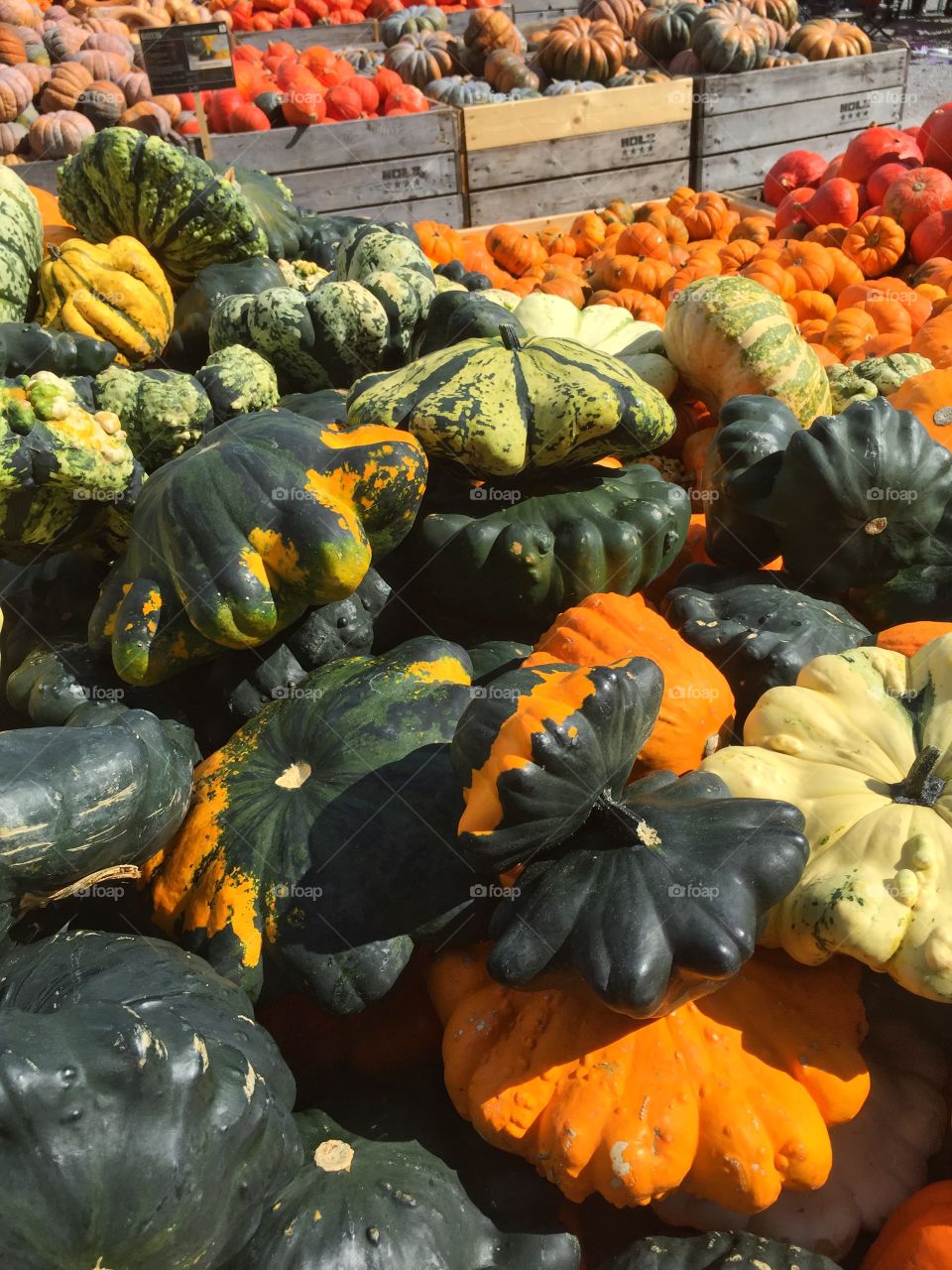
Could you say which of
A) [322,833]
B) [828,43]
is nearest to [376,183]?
[828,43]

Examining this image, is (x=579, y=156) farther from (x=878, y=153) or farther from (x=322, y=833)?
(x=322, y=833)

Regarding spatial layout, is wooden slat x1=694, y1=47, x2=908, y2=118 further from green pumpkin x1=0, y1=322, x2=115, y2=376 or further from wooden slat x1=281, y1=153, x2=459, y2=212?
green pumpkin x1=0, y1=322, x2=115, y2=376

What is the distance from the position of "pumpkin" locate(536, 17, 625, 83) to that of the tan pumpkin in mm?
4284

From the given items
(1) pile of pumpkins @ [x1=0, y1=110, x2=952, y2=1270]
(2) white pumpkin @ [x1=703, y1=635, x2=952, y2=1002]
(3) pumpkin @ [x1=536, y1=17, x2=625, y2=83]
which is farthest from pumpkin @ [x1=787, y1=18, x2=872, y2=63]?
(2) white pumpkin @ [x1=703, y1=635, x2=952, y2=1002]

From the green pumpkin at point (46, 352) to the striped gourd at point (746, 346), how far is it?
1767 mm

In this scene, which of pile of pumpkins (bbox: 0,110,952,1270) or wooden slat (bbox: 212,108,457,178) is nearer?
pile of pumpkins (bbox: 0,110,952,1270)

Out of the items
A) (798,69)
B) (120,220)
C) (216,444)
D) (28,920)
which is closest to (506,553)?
(216,444)

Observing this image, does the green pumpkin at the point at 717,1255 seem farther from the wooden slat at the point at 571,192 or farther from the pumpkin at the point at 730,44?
the pumpkin at the point at 730,44

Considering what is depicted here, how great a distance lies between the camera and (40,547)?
206 centimetres

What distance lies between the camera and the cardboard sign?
3871 millimetres

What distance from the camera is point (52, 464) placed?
1848mm

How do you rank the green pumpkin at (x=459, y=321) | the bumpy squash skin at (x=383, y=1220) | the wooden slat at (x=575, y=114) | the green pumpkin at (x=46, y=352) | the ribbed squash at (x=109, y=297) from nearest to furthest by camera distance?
the bumpy squash skin at (x=383, y=1220) → the green pumpkin at (x=46, y=352) → the green pumpkin at (x=459, y=321) → the ribbed squash at (x=109, y=297) → the wooden slat at (x=575, y=114)

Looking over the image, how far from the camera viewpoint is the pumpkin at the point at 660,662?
1.89 m

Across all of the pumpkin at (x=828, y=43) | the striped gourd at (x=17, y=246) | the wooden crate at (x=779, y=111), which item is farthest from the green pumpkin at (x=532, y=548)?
the pumpkin at (x=828, y=43)
